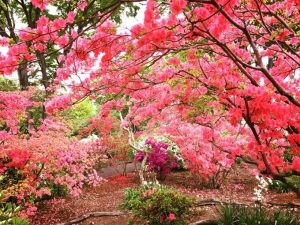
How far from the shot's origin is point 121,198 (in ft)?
39.4

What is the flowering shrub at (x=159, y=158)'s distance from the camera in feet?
→ 48.1

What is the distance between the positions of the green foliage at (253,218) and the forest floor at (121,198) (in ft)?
3.54

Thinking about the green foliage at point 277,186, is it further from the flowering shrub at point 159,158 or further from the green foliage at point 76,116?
the green foliage at point 76,116

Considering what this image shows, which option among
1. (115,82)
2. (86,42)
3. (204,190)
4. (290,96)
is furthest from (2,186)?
(290,96)

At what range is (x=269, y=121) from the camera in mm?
4773

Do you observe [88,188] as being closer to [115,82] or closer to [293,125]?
[115,82]

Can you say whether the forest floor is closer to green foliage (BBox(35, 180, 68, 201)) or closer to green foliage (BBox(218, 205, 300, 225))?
green foliage (BBox(35, 180, 68, 201))

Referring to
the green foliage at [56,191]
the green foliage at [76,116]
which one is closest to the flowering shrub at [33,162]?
the green foliage at [56,191]

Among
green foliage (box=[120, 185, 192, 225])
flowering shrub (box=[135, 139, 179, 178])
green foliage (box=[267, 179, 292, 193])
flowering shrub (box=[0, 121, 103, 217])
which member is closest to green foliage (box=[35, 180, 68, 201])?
flowering shrub (box=[0, 121, 103, 217])

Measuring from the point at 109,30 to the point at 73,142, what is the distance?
19.5 ft

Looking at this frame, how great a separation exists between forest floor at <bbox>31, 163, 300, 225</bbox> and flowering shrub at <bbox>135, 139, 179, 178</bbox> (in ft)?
1.70

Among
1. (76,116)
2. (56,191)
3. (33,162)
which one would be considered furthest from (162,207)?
(76,116)

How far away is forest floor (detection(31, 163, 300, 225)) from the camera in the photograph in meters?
9.77

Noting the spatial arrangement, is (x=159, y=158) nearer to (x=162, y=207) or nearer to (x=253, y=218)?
(x=162, y=207)
